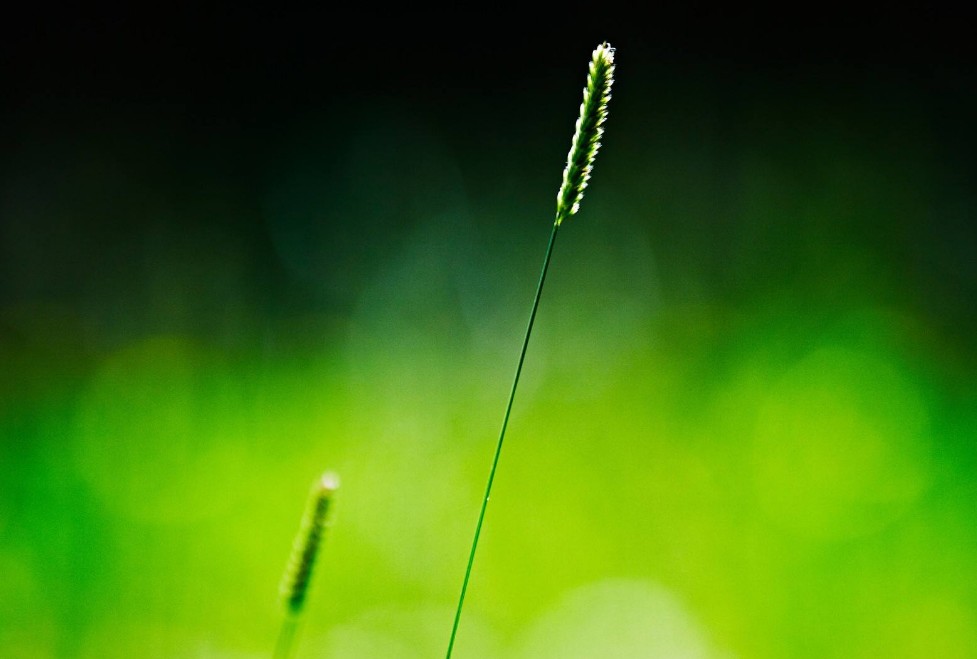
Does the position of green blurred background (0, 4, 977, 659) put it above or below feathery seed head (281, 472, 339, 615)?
above

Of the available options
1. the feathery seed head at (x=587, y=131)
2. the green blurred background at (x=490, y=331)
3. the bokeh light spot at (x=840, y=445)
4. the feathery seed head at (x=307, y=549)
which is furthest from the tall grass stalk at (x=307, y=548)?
the bokeh light spot at (x=840, y=445)

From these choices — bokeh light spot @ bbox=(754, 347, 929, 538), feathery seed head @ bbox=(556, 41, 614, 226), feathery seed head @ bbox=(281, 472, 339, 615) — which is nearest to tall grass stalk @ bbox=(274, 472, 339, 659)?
feathery seed head @ bbox=(281, 472, 339, 615)

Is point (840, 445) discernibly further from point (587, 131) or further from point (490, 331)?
point (587, 131)

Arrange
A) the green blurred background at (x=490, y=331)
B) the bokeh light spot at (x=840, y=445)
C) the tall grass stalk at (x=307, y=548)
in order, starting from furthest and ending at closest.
Result: 1. the bokeh light spot at (x=840, y=445)
2. the green blurred background at (x=490, y=331)
3. the tall grass stalk at (x=307, y=548)

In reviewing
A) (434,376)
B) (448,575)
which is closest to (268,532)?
(448,575)

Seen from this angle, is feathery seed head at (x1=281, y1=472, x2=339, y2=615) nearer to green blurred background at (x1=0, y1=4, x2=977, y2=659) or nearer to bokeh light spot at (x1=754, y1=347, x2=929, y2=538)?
green blurred background at (x1=0, y1=4, x2=977, y2=659)

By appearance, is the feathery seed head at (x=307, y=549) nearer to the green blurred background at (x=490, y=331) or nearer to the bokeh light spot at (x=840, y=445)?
the green blurred background at (x=490, y=331)

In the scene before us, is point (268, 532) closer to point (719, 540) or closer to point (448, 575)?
point (448, 575)

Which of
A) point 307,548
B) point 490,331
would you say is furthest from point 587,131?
point 490,331
